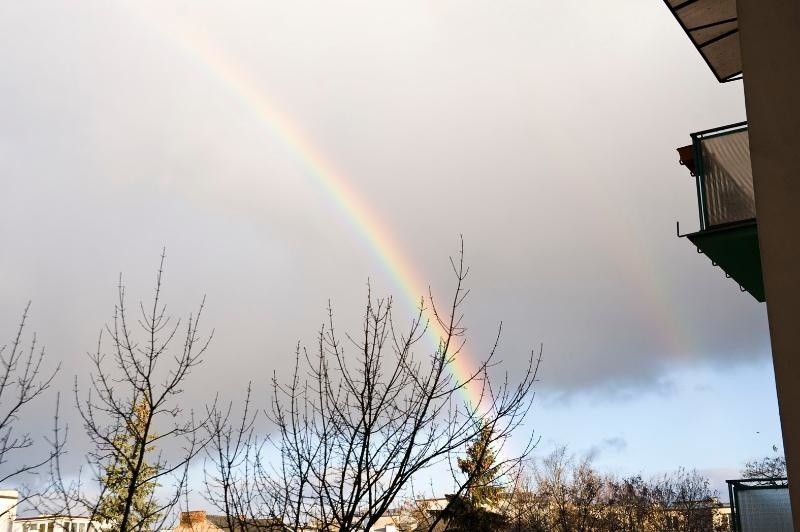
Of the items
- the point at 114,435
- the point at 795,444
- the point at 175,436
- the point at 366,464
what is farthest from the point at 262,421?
the point at 795,444

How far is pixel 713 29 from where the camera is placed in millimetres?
7207

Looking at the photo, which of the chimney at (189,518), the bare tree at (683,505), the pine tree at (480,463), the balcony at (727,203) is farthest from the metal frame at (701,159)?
the bare tree at (683,505)

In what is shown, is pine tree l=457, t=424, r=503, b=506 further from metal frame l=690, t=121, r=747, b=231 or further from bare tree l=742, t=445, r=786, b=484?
bare tree l=742, t=445, r=786, b=484

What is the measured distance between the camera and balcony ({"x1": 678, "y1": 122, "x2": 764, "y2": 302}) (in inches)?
278

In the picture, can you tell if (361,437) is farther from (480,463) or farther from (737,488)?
(737,488)

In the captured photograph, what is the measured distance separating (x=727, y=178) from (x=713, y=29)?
4.68 ft

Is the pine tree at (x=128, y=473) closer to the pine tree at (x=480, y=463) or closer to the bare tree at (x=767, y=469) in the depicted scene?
the pine tree at (x=480, y=463)

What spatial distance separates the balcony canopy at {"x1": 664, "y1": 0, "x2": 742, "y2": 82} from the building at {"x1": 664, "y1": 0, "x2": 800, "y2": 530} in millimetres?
3133

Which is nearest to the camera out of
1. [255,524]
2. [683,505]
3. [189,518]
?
[255,524]

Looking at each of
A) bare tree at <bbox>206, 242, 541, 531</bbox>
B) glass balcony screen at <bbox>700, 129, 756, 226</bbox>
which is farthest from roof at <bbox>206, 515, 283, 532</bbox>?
glass balcony screen at <bbox>700, 129, 756, 226</bbox>

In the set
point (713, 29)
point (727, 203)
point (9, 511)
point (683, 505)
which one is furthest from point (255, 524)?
point (683, 505)

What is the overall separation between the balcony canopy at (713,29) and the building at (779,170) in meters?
3.13

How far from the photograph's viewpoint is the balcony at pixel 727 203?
7066 millimetres

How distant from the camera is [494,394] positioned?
6.14 metres
